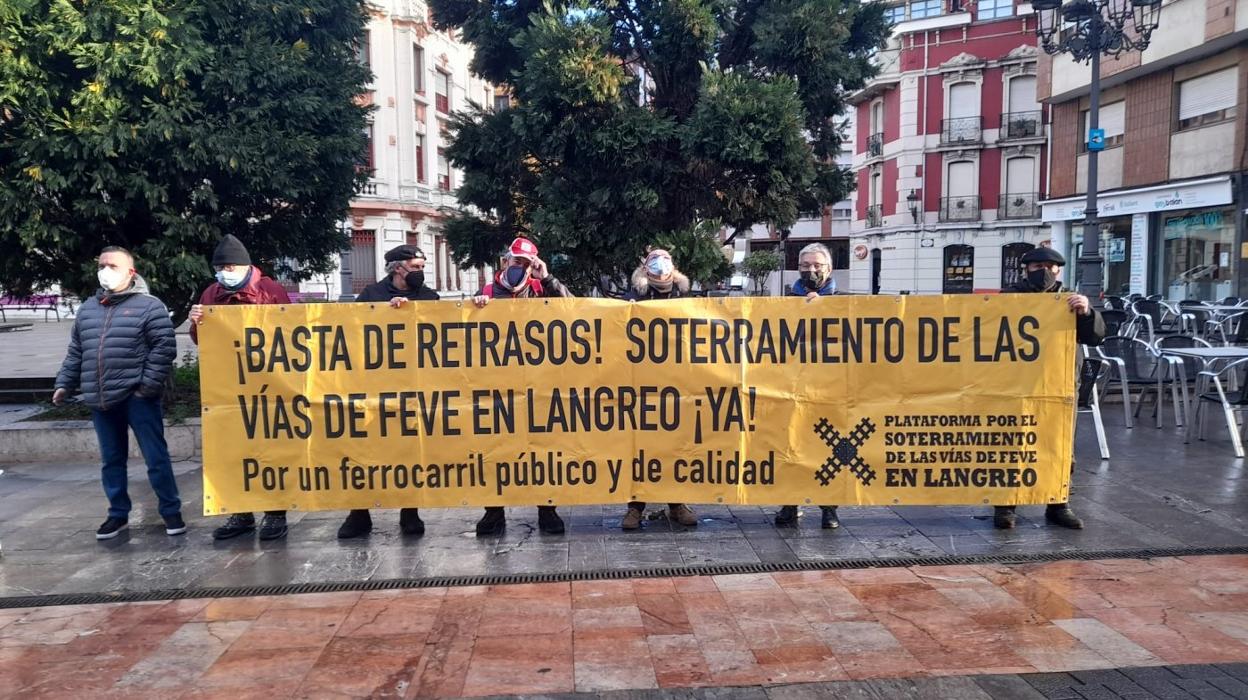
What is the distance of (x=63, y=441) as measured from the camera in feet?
25.8

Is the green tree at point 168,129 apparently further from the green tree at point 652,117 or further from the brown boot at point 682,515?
the brown boot at point 682,515

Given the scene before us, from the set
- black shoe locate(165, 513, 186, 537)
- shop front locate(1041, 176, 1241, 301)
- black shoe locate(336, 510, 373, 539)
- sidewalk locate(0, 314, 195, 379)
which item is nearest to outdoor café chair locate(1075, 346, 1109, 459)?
black shoe locate(336, 510, 373, 539)

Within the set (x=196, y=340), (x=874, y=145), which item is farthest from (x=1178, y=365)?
(x=874, y=145)

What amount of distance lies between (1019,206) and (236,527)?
40.7 meters

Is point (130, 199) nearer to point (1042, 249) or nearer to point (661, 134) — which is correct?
point (661, 134)

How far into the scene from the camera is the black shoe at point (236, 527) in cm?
562

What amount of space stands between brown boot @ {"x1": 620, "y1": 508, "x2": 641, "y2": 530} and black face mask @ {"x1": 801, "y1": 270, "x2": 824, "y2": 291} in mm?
1892

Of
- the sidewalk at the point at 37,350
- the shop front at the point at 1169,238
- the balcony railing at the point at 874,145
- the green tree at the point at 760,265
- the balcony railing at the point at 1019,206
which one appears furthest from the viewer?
the green tree at the point at 760,265

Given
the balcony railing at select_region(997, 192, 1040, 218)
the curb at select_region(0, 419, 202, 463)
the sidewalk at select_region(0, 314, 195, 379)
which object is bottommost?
the curb at select_region(0, 419, 202, 463)

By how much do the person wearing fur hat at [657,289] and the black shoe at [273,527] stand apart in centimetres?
222

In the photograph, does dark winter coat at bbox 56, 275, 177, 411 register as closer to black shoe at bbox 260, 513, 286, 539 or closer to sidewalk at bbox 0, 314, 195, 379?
black shoe at bbox 260, 513, 286, 539

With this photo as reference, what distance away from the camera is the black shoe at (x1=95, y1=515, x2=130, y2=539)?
18.3 feet

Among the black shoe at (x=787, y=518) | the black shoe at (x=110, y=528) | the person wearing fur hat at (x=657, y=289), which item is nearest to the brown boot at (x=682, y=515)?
the person wearing fur hat at (x=657, y=289)

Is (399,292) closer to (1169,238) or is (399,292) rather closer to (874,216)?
(1169,238)
